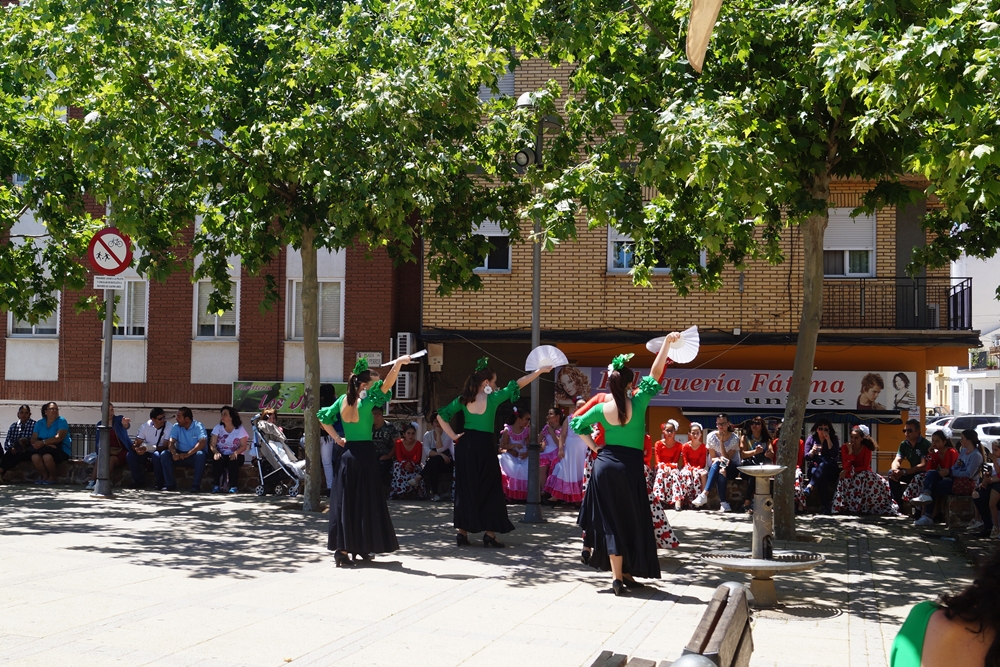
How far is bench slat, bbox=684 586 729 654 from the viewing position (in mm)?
3203

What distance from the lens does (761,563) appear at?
805 cm

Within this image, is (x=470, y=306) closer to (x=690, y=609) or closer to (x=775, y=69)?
(x=775, y=69)

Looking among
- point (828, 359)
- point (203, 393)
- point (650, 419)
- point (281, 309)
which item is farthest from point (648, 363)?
point (203, 393)

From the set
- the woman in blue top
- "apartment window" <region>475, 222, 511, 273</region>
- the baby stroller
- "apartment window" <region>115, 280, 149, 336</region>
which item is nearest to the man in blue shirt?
the baby stroller

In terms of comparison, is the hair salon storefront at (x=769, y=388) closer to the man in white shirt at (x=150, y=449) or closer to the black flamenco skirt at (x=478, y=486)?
the man in white shirt at (x=150, y=449)

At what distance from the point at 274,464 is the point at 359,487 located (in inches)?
310

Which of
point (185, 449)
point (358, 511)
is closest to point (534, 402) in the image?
point (358, 511)

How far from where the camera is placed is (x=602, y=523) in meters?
8.85

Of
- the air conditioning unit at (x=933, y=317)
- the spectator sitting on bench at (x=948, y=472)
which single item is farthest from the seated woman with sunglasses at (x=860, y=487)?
the air conditioning unit at (x=933, y=317)

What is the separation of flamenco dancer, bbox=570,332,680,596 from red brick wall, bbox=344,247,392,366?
44.9ft

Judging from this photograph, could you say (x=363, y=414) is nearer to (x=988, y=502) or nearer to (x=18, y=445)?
(x=988, y=502)

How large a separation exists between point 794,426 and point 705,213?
2934 mm

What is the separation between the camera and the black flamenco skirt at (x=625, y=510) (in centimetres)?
870

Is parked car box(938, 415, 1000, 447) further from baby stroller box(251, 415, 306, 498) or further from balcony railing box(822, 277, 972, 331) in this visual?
baby stroller box(251, 415, 306, 498)
